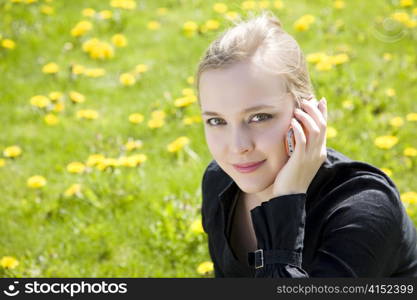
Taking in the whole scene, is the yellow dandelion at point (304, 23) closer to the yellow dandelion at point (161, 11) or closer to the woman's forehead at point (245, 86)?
the yellow dandelion at point (161, 11)

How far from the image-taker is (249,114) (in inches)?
88.7

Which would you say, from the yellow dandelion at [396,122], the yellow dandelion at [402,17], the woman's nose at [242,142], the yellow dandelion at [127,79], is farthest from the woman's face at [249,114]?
the yellow dandelion at [402,17]

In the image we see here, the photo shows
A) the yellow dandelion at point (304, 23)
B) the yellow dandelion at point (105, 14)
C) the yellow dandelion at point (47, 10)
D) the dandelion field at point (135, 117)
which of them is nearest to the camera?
the dandelion field at point (135, 117)

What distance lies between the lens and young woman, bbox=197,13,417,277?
2.21 m

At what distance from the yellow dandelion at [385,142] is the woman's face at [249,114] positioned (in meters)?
1.91

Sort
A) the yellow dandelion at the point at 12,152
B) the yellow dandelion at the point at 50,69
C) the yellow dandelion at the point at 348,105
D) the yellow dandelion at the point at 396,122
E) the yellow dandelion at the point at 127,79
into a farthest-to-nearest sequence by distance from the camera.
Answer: the yellow dandelion at the point at 50,69 < the yellow dandelion at the point at 127,79 < the yellow dandelion at the point at 348,105 < the yellow dandelion at the point at 12,152 < the yellow dandelion at the point at 396,122

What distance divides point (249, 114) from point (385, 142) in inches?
83.0

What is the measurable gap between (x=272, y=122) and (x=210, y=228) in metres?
0.79

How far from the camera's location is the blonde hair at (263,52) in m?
2.26

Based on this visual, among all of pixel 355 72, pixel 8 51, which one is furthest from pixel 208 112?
pixel 8 51

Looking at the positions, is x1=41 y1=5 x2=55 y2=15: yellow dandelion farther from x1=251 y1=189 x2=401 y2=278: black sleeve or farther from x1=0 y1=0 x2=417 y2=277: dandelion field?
x1=251 y1=189 x2=401 y2=278: black sleeve

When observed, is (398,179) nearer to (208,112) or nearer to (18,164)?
(208,112)

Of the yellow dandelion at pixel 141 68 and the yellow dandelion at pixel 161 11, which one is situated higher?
the yellow dandelion at pixel 161 11

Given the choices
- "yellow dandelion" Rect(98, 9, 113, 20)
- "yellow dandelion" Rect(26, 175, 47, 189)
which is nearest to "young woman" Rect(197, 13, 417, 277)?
"yellow dandelion" Rect(26, 175, 47, 189)
